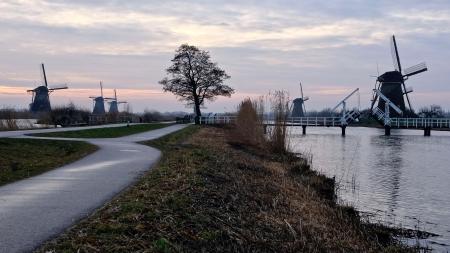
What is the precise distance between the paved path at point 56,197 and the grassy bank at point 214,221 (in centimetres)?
34

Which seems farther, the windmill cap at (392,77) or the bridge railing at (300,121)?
the windmill cap at (392,77)

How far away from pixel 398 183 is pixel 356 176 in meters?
2.18

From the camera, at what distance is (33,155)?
1970 centimetres

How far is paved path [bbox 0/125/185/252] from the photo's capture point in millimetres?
7062

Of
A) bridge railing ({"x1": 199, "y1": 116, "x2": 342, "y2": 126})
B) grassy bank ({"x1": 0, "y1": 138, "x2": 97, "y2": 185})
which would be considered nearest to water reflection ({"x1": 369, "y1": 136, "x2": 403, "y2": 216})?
grassy bank ({"x1": 0, "y1": 138, "x2": 97, "y2": 185})

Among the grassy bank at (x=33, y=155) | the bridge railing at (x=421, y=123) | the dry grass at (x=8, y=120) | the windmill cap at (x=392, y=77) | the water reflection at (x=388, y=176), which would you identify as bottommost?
the water reflection at (x=388, y=176)

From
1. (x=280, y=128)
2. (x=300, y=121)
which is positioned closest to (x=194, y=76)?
(x=300, y=121)

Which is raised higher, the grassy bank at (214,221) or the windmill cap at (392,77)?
the windmill cap at (392,77)

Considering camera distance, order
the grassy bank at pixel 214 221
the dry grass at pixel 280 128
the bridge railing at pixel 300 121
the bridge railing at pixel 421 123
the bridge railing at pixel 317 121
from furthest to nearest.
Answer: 1. the bridge railing at pixel 317 121
2. the bridge railing at pixel 421 123
3. the bridge railing at pixel 300 121
4. the dry grass at pixel 280 128
5. the grassy bank at pixel 214 221

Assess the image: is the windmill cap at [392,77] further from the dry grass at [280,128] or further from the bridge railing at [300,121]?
the dry grass at [280,128]

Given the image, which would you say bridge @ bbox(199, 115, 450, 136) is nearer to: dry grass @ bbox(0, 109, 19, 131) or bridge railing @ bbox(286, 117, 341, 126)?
bridge railing @ bbox(286, 117, 341, 126)

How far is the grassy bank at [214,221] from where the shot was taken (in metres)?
7.01

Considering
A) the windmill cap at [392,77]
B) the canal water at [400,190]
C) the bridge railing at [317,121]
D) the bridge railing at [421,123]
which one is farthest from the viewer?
the windmill cap at [392,77]

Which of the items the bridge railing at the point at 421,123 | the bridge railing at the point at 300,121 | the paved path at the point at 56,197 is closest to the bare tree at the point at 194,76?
the bridge railing at the point at 300,121
